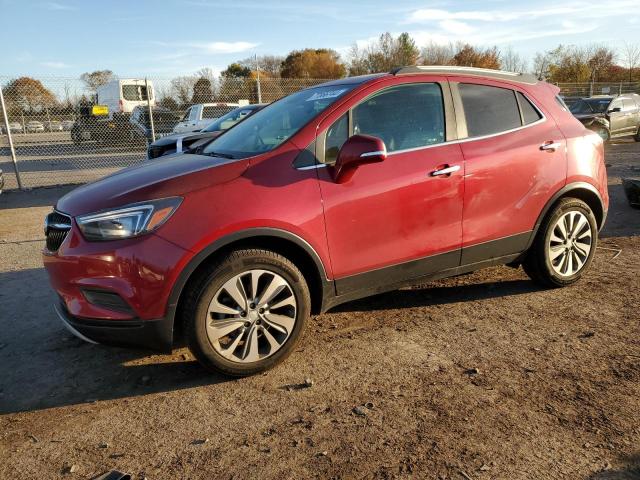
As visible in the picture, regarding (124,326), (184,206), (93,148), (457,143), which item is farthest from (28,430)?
(93,148)

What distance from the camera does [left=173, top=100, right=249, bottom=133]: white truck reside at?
17.5 m

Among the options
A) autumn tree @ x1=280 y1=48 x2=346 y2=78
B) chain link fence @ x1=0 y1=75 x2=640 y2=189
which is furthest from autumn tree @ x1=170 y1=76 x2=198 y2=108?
autumn tree @ x1=280 y1=48 x2=346 y2=78

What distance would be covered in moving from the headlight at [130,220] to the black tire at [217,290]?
0.41 m

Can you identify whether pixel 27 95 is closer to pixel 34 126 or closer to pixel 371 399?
pixel 34 126

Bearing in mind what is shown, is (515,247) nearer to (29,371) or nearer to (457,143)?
(457,143)

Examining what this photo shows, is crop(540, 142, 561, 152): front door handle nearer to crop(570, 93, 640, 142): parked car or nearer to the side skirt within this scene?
the side skirt

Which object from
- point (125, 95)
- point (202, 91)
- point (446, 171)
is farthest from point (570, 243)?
point (125, 95)

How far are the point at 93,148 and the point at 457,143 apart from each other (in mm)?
19746

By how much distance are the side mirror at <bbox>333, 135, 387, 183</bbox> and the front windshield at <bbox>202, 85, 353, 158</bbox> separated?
1.35 feet

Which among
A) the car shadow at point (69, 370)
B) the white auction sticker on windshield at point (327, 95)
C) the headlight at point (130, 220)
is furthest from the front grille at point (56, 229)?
the white auction sticker on windshield at point (327, 95)

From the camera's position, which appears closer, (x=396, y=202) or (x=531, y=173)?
(x=396, y=202)

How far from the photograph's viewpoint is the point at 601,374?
3.03 metres

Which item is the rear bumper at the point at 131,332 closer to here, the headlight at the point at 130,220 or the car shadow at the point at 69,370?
the car shadow at the point at 69,370

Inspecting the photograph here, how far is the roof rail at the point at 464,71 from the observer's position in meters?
3.72
